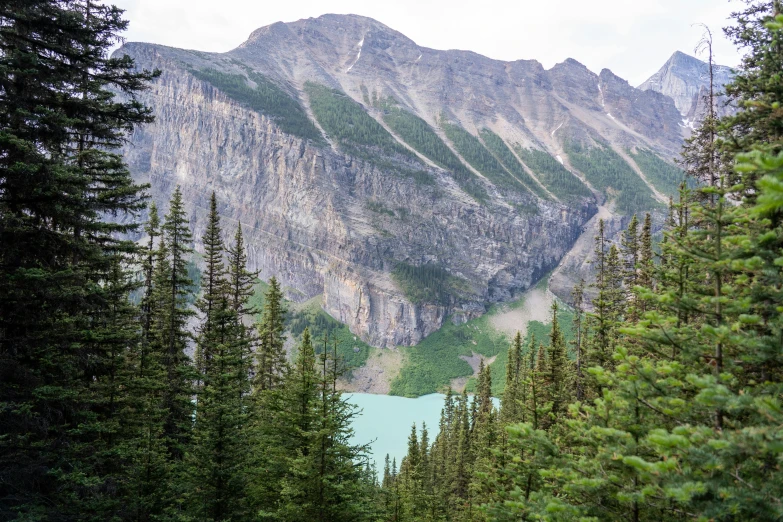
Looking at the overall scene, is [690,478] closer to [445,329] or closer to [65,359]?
[65,359]

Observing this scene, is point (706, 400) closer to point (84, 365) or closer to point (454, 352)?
point (84, 365)

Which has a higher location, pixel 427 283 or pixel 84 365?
pixel 427 283

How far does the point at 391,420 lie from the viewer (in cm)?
11731

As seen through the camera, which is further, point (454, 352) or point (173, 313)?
point (454, 352)

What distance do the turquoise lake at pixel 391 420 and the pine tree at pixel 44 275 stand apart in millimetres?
73409

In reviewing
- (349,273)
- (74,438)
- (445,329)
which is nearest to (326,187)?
(349,273)

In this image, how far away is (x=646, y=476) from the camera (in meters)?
5.50

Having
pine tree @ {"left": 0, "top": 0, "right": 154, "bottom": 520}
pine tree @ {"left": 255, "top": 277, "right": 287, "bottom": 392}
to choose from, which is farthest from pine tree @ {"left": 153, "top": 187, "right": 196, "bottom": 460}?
pine tree @ {"left": 0, "top": 0, "right": 154, "bottom": 520}

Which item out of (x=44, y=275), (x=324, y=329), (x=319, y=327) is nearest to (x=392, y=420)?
(x=324, y=329)

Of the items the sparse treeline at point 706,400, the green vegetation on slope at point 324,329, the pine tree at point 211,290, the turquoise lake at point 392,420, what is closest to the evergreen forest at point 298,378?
the sparse treeline at point 706,400

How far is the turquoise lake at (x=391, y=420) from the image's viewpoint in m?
93.8

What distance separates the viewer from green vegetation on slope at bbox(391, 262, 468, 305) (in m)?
178

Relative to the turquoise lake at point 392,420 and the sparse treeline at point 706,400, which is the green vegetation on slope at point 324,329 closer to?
the turquoise lake at point 392,420

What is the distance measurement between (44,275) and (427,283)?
174m
